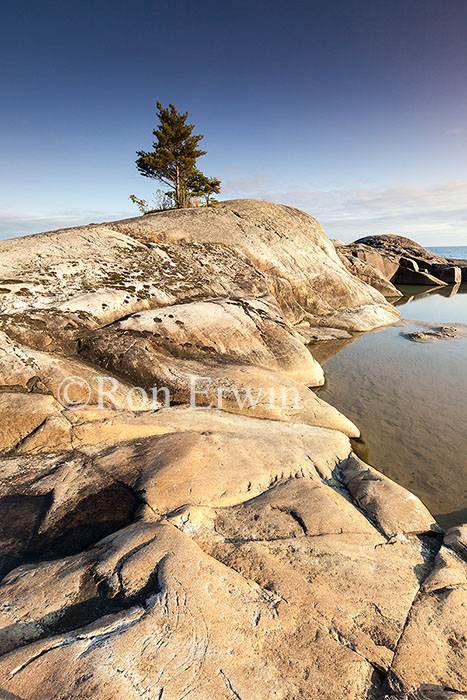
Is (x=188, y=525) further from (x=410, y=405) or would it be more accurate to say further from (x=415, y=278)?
(x=415, y=278)

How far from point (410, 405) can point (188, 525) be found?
30.7 feet

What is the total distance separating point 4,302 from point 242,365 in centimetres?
711

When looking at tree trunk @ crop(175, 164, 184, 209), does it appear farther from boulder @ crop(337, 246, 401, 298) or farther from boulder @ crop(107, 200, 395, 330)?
boulder @ crop(337, 246, 401, 298)

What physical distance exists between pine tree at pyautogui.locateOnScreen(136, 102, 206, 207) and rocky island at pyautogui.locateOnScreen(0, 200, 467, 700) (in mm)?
23328

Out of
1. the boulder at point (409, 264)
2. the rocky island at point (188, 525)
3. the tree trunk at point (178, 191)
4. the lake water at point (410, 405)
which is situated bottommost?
the lake water at point (410, 405)

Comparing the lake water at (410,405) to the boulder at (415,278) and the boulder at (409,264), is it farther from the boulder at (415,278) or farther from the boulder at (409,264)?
the boulder at (409,264)

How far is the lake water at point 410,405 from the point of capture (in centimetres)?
763

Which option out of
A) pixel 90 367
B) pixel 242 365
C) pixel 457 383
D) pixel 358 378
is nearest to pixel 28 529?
pixel 90 367

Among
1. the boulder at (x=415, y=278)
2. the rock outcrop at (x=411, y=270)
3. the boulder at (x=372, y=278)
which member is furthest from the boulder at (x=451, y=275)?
the boulder at (x=372, y=278)

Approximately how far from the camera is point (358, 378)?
13328mm

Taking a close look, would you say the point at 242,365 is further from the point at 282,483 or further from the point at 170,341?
the point at 282,483

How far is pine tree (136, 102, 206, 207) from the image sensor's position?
29.8 metres

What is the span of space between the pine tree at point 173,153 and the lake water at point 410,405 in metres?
24.7

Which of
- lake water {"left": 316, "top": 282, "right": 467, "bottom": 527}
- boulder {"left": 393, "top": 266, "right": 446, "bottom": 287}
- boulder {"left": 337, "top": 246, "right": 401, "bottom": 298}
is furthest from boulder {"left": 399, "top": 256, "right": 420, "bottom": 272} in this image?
lake water {"left": 316, "top": 282, "right": 467, "bottom": 527}
